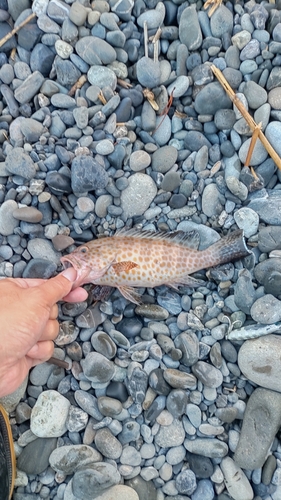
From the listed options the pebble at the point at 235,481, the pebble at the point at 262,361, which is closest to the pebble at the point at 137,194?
the pebble at the point at 262,361

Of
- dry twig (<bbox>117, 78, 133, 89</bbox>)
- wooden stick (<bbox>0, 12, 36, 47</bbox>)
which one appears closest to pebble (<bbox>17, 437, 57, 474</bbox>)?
dry twig (<bbox>117, 78, 133, 89</bbox>)

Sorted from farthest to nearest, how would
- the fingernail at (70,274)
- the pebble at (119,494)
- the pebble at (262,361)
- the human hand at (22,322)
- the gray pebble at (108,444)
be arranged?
the pebble at (262,361)
the gray pebble at (108,444)
the pebble at (119,494)
the fingernail at (70,274)
the human hand at (22,322)

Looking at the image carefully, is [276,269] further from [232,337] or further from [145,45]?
[145,45]

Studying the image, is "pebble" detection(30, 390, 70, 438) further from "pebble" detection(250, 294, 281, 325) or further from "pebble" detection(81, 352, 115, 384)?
"pebble" detection(250, 294, 281, 325)

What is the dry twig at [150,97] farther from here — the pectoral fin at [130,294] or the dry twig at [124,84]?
the pectoral fin at [130,294]

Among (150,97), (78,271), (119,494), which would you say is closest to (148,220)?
(78,271)

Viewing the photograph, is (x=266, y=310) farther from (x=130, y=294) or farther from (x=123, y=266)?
(x=123, y=266)
